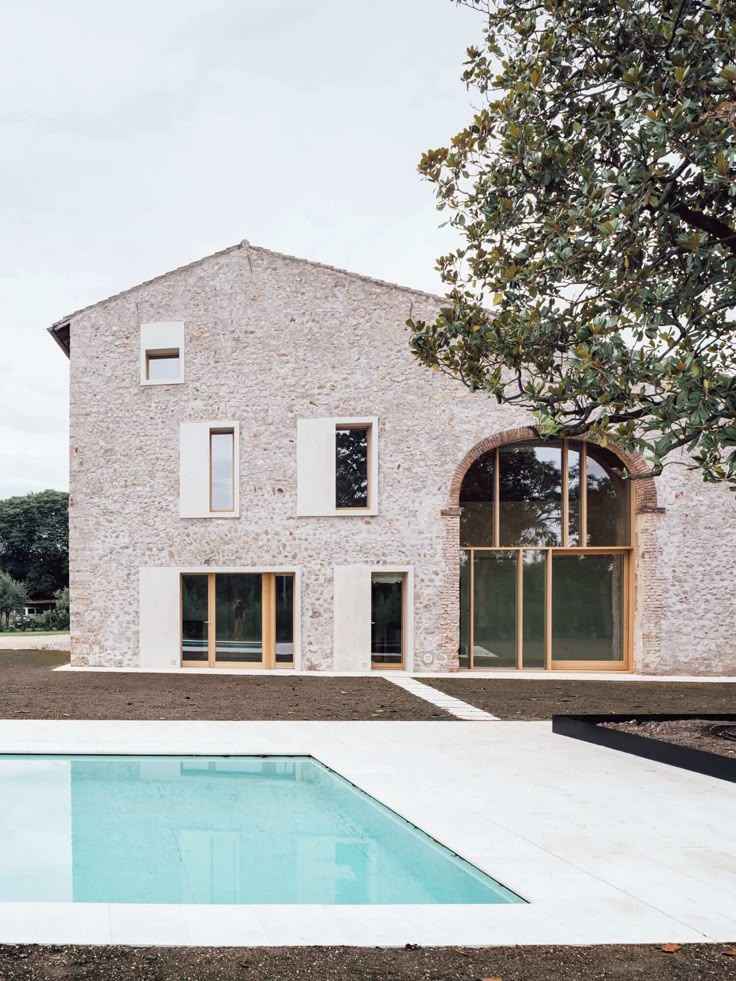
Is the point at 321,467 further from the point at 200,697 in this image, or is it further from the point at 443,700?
the point at 443,700

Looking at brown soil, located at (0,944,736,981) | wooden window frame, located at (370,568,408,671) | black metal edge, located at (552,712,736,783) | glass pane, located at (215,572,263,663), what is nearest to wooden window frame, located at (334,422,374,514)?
wooden window frame, located at (370,568,408,671)

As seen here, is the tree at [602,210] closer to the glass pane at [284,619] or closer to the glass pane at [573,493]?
the glass pane at [573,493]

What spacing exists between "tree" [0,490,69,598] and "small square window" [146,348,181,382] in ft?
129

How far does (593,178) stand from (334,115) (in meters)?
8.23

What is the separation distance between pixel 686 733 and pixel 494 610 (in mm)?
8169

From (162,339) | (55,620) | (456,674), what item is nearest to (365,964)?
(456,674)

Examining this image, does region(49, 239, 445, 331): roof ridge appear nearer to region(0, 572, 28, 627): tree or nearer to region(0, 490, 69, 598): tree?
region(0, 572, 28, 627): tree

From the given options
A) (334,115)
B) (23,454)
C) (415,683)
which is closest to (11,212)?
(334,115)

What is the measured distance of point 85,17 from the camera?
10.5 meters

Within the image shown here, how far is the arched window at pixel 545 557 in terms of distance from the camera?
54.8 feet

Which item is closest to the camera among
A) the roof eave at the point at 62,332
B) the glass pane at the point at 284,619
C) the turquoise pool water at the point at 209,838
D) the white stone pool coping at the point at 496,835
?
the white stone pool coping at the point at 496,835

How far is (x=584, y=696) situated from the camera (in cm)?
1308

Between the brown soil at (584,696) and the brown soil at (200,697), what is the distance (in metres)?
1.12

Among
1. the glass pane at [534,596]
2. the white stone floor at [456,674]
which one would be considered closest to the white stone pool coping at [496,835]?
the white stone floor at [456,674]
